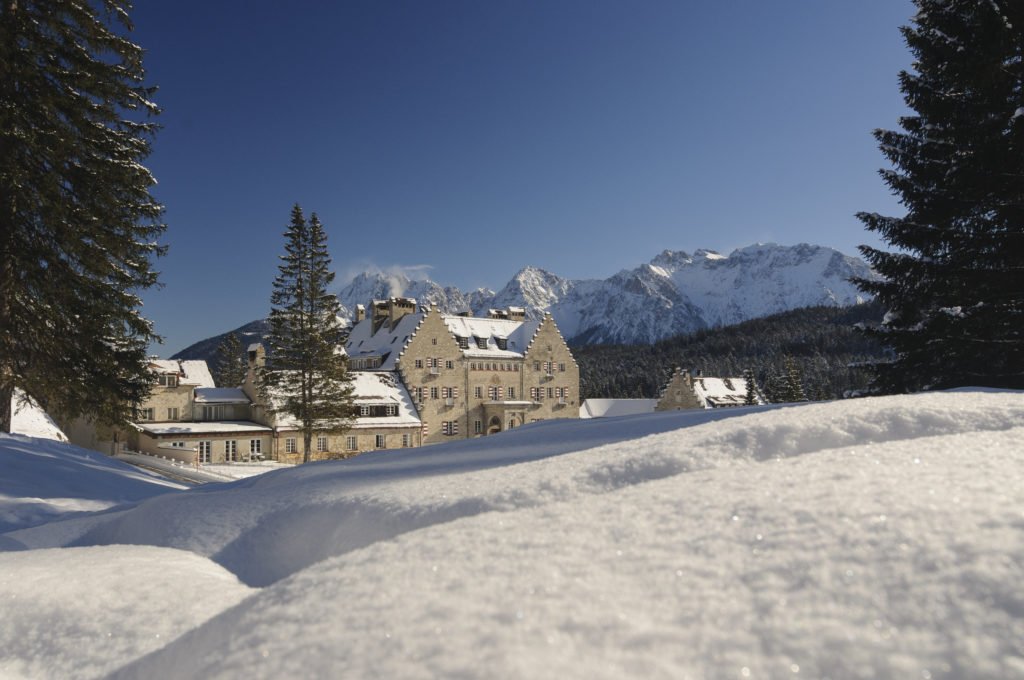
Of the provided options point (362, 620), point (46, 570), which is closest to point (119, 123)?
point (46, 570)

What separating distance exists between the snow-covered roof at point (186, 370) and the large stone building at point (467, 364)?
11783mm

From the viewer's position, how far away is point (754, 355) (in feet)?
525

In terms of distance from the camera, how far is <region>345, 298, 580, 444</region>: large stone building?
4453 centimetres

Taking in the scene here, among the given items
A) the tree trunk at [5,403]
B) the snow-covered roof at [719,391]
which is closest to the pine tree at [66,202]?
the tree trunk at [5,403]

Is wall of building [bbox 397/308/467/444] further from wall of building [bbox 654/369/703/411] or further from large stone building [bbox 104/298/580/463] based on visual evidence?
wall of building [bbox 654/369/703/411]

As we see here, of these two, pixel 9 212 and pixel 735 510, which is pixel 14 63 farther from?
pixel 735 510

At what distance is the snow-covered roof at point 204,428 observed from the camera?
34.2m

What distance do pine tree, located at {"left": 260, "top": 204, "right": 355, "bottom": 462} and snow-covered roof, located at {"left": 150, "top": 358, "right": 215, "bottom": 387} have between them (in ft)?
34.4

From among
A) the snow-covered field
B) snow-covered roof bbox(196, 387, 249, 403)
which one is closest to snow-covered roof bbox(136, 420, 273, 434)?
snow-covered roof bbox(196, 387, 249, 403)

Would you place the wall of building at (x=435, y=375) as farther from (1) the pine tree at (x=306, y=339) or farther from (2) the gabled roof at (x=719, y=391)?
(2) the gabled roof at (x=719, y=391)

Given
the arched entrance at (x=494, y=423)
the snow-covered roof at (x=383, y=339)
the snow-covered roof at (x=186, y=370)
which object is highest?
the snow-covered roof at (x=383, y=339)

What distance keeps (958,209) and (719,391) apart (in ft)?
198

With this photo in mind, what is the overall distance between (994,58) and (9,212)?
20706 millimetres

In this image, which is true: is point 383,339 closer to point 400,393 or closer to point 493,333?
point 400,393
